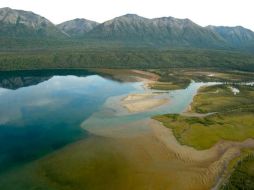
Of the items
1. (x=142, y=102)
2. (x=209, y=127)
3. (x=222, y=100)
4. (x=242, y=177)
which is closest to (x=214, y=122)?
(x=209, y=127)

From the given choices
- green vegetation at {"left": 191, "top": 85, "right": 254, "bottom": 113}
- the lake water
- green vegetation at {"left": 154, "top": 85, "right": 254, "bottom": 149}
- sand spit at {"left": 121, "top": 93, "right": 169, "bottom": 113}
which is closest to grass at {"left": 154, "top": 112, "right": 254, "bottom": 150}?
green vegetation at {"left": 154, "top": 85, "right": 254, "bottom": 149}

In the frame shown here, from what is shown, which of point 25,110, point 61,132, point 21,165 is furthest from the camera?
point 25,110

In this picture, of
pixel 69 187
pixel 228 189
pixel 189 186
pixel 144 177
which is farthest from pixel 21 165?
pixel 228 189

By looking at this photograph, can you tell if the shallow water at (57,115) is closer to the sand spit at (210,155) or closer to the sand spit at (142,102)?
the sand spit at (142,102)

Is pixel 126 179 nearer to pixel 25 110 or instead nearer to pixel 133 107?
pixel 133 107

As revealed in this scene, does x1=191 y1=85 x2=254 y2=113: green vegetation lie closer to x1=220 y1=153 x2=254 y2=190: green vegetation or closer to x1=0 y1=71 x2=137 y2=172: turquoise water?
x1=0 y1=71 x2=137 y2=172: turquoise water

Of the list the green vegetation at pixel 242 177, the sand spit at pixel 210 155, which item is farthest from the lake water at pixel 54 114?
the green vegetation at pixel 242 177
